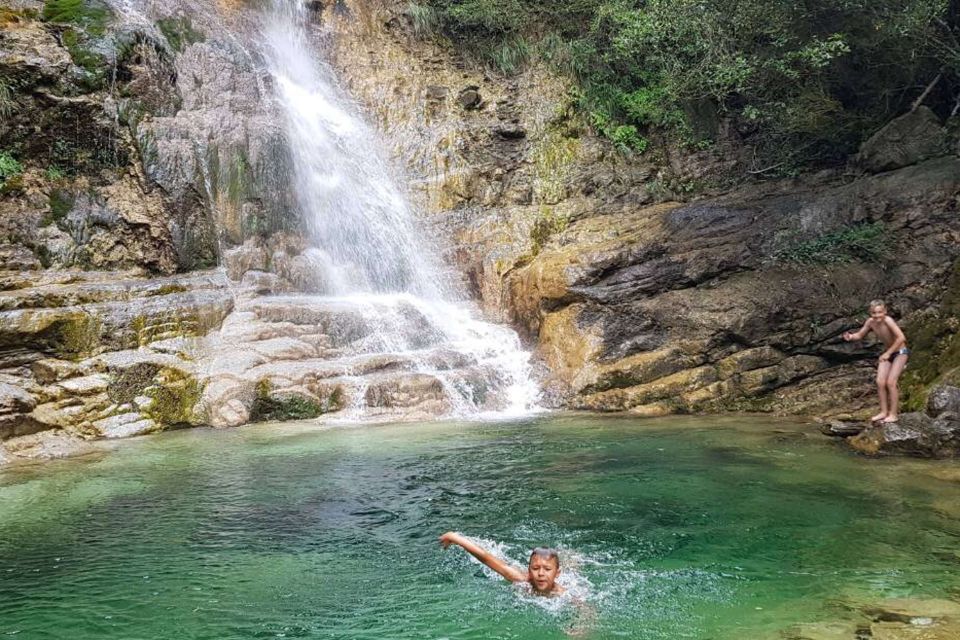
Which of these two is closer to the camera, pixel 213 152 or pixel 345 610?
pixel 345 610

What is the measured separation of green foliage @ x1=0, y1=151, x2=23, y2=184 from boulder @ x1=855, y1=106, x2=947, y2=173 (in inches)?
685

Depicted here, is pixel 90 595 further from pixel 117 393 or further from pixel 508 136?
pixel 508 136

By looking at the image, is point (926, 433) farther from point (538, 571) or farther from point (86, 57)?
point (86, 57)

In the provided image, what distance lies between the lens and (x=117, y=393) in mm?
11016

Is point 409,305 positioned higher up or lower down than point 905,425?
higher up

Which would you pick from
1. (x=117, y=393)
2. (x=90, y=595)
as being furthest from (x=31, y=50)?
(x=90, y=595)

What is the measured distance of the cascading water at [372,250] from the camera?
12719mm

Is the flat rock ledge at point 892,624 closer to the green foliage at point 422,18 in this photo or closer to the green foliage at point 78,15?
the green foliage at point 78,15

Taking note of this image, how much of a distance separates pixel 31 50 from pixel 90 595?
551 inches

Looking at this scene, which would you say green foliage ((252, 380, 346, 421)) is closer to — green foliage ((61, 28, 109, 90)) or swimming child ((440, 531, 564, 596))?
swimming child ((440, 531, 564, 596))

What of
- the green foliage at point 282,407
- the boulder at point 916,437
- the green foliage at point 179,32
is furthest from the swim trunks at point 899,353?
the green foliage at point 179,32

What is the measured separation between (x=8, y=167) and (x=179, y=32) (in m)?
5.57

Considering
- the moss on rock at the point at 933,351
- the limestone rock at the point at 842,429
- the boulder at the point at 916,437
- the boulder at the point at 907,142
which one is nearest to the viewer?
the boulder at the point at 916,437

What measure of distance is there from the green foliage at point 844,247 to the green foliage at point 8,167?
15.2 metres
